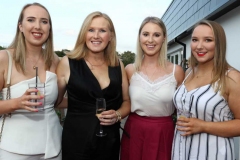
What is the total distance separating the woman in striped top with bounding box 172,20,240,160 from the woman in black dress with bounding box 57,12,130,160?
0.80m

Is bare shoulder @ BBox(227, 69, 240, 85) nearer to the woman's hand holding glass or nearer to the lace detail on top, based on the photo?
the lace detail on top

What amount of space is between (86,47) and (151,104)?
1.11 meters

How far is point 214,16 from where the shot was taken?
7188mm

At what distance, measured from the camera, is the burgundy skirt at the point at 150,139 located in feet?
10.0

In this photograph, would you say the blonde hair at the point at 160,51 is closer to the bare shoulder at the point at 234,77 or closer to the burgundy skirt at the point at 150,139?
the burgundy skirt at the point at 150,139

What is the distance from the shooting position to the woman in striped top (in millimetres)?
2428

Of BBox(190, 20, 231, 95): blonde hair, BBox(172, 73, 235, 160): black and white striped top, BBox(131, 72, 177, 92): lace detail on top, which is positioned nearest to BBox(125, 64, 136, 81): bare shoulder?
BBox(131, 72, 177, 92): lace detail on top

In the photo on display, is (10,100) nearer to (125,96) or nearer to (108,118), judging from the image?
(108,118)

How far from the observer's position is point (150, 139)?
3.07m

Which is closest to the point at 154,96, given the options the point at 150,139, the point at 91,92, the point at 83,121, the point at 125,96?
the point at 125,96

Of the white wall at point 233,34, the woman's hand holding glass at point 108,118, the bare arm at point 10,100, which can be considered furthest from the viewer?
the white wall at point 233,34

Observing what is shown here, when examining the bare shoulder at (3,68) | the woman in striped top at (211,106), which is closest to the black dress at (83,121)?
the bare shoulder at (3,68)

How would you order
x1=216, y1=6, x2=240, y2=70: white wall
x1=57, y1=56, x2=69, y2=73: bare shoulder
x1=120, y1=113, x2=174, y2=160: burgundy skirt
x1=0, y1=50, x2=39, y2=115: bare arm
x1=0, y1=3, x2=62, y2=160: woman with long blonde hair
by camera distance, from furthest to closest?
1. x1=216, y1=6, x2=240, y2=70: white wall
2. x1=120, y1=113, x2=174, y2=160: burgundy skirt
3. x1=57, y1=56, x2=69, y2=73: bare shoulder
4. x1=0, y1=3, x2=62, y2=160: woman with long blonde hair
5. x1=0, y1=50, x2=39, y2=115: bare arm

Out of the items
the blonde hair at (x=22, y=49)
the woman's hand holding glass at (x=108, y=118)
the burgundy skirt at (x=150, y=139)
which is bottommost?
the burgundy skirt at (x=150, y=139)
